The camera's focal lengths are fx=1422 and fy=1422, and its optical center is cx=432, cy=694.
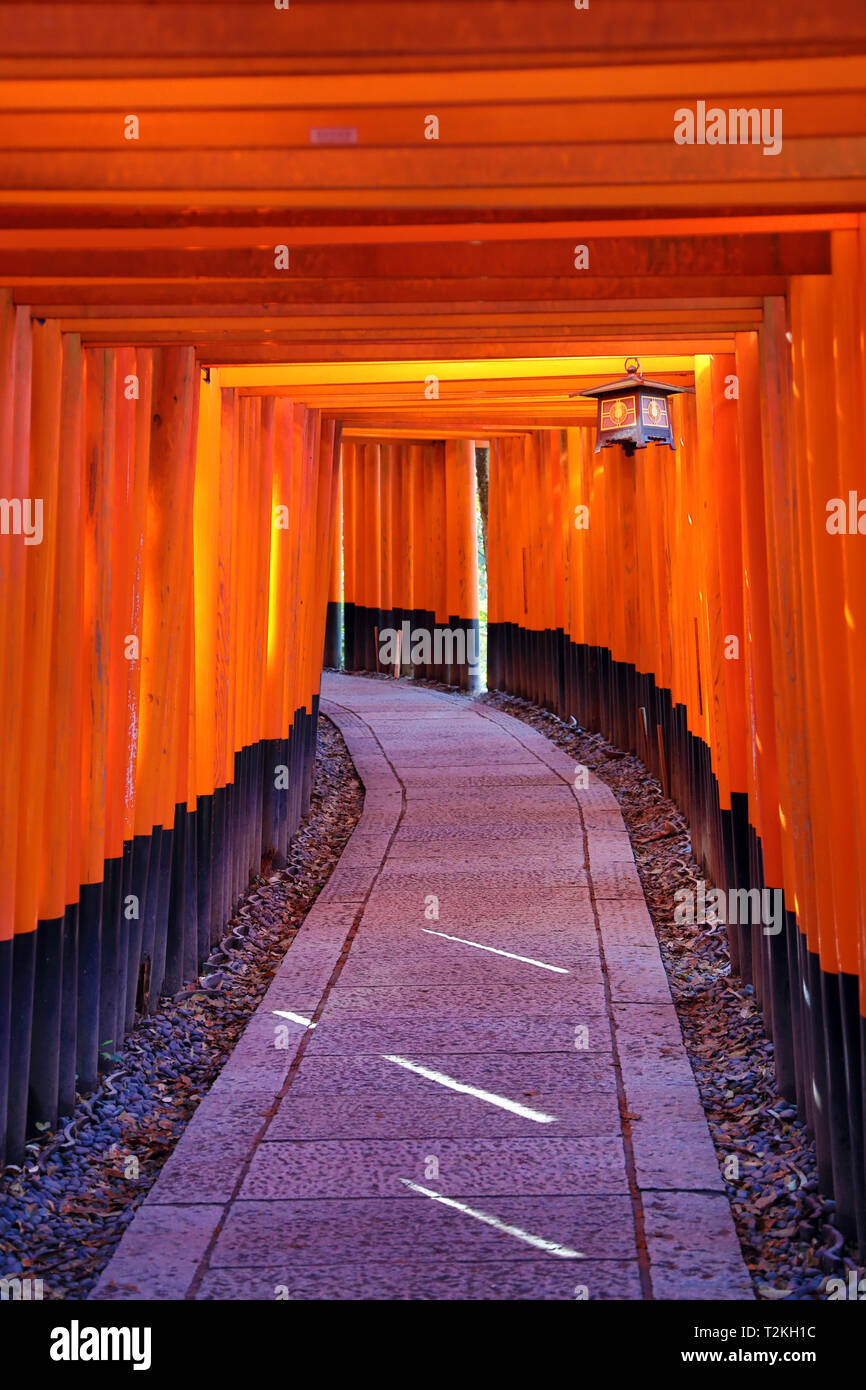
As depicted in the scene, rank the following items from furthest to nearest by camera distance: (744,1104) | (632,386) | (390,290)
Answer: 1. (632,386)
2. (744,1104)
3. (390,290)

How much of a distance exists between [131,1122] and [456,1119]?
127 cm

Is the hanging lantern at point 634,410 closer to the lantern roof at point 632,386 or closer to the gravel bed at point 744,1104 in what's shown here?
the lantern roof at point 632,386

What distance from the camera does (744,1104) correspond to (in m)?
5.36

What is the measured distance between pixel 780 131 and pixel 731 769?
363 cm

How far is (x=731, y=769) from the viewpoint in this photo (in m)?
6.59

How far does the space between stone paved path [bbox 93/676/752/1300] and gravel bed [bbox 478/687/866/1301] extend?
129mm

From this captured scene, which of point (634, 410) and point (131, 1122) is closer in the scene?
point (131, 1122)

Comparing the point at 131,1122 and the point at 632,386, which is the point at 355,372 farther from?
the point at 131,1122

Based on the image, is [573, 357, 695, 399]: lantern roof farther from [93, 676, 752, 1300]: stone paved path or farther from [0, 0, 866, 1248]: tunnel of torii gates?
[93, 676, 752, 1300]: stone paved path

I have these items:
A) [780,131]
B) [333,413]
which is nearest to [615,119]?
[780,131]

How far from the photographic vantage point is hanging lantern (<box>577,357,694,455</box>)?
688cm

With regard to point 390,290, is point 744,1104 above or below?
below

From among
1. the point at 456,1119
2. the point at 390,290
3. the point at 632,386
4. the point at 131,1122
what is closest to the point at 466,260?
the point at 390,290
